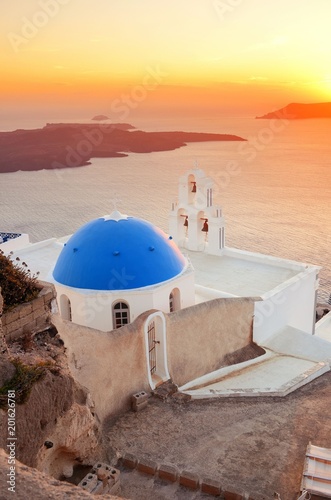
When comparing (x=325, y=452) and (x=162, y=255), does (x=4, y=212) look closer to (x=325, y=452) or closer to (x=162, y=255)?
(x=162, y=255)

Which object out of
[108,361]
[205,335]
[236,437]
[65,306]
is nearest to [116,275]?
[65,306]

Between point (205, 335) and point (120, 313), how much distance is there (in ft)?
9.21

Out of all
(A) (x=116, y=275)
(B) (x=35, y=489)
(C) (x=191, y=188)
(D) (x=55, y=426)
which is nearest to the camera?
(B) (x=35, y=489)

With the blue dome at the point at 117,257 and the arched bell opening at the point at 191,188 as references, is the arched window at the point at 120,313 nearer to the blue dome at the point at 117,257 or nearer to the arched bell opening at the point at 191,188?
the blue dome at the point at 117,257

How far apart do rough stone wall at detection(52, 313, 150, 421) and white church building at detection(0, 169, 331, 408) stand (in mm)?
207

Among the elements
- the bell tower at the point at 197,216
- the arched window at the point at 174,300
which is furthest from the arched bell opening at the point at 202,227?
the arched window at the point at 174,300

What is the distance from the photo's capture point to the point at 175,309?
16.5 metres

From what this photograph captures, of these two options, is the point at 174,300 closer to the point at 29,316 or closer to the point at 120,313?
the point at 120,313

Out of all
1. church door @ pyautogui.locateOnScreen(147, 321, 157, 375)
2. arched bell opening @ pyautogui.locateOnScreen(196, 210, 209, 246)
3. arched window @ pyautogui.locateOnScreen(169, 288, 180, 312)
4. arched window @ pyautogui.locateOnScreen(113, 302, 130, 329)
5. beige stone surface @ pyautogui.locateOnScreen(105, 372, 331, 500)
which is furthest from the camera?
arched bell opening @ pyautogui.locateOnScreen(196, 210, 209, 246)

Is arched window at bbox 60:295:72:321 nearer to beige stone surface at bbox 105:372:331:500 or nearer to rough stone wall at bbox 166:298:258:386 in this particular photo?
rough stone wall at bbox 166:298:258:386

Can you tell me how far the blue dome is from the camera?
50.2 feet

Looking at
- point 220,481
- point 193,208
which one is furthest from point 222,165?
point 220,481

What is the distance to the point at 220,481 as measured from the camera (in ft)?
33.4

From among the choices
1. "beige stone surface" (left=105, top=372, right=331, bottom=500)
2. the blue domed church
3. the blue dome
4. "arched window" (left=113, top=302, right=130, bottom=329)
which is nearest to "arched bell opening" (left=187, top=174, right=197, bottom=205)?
the blue dome
